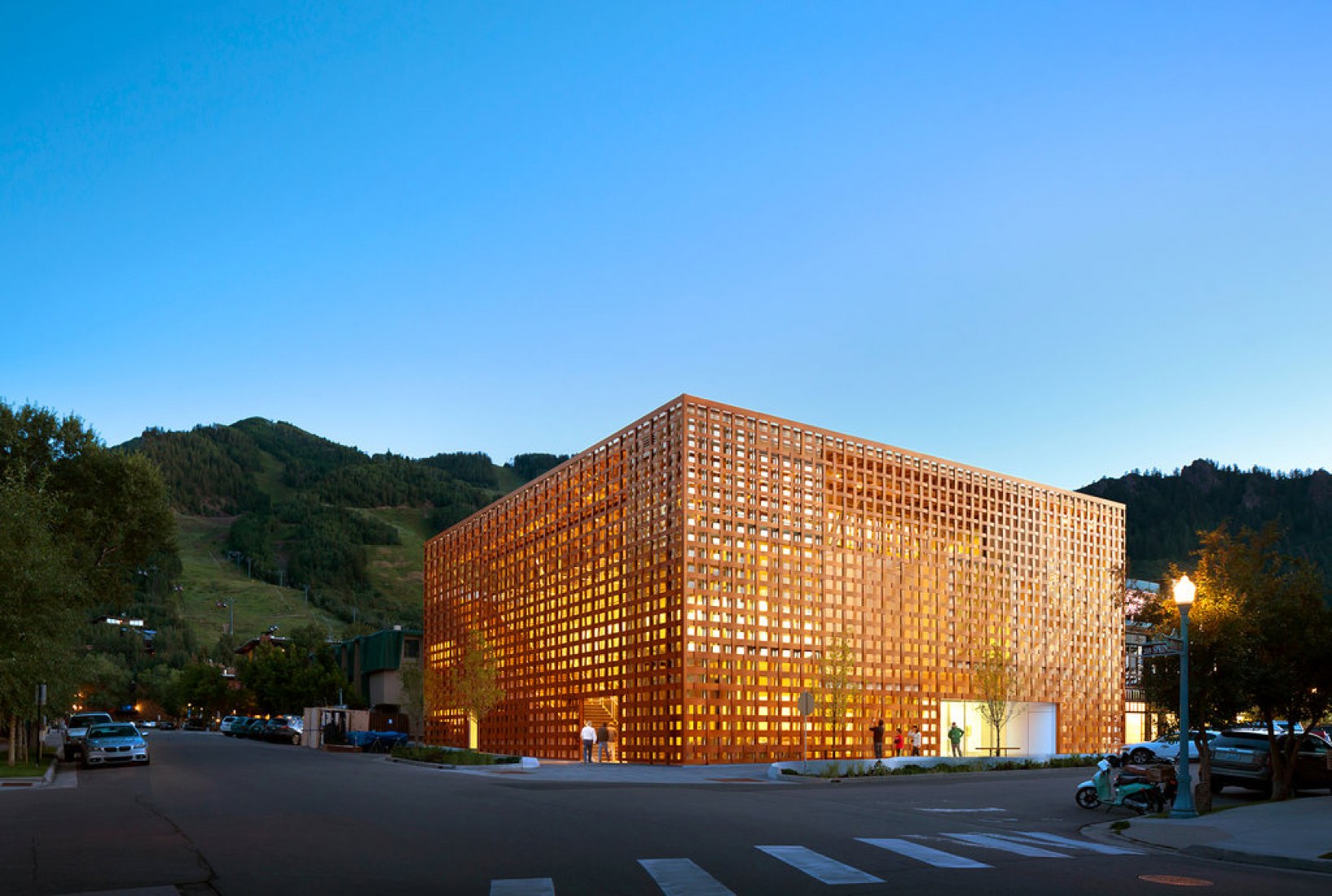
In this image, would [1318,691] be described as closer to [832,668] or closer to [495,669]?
[832,668]

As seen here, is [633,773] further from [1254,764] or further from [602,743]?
[1254,764]

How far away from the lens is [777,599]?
5125 centimetres

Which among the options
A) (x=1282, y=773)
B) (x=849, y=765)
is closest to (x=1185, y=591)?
(x=1282, y=773)

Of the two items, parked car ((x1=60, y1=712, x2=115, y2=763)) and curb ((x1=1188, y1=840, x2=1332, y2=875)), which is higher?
curb ((x1=1188, y1=840, x2=1332, y2=875))

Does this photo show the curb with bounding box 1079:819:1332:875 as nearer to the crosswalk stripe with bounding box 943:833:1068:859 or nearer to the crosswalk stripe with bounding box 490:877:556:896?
the crosswalk stripe with bounding box 943:833:1068:859

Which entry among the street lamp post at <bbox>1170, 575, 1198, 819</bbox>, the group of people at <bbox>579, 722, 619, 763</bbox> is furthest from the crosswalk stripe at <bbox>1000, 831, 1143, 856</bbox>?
the group of people at <bbox>579, 722, 619, 763</bbox>

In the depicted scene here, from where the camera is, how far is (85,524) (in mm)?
49906

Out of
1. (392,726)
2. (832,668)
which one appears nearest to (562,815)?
(832,668)

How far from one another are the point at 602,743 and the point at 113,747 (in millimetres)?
19069

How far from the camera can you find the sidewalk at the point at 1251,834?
14.9 meters

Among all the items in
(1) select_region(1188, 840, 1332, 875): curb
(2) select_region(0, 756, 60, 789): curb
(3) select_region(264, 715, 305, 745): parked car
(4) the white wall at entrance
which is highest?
(1) select_region(1188, 840, 1332, 875): curb

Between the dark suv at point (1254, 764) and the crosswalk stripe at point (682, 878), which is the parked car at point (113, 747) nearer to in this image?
the crosswalk stripe at point (682, 878)

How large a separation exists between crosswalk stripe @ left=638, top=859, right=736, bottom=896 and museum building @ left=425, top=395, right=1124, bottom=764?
28.8 m

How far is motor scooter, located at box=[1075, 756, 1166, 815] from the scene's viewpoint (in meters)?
23.0
